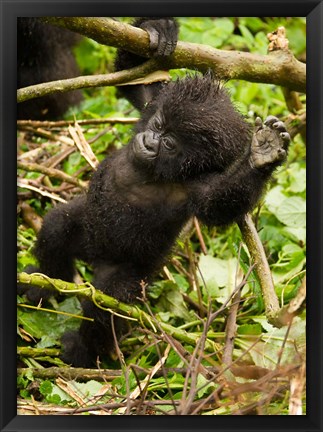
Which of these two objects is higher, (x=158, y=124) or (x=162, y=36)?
(x=162, y=36)

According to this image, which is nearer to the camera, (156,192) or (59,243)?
(156,192)

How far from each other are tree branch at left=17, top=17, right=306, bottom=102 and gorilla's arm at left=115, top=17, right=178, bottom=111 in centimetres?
5

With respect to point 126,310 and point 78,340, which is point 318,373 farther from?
point 78,340

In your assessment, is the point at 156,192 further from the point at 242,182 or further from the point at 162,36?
the point at 162,36

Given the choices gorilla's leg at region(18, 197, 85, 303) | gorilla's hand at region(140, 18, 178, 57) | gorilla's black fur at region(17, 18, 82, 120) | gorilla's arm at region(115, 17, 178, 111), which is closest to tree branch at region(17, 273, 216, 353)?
gorilla's leg at region(18, 197, 85, 303)

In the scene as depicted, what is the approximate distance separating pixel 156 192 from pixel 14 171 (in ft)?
3.52

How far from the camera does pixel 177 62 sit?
3.85 metres

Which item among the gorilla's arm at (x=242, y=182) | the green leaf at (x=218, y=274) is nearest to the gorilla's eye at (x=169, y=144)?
the gorilla's arm at (x=242, y=182)

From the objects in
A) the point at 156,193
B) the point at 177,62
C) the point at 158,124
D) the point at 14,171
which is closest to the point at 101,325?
the point at 156,193

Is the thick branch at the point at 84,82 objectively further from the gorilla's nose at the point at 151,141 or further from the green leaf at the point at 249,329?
the green leaf at the point at 249,329

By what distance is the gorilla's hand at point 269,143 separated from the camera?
320 cm

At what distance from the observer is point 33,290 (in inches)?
164

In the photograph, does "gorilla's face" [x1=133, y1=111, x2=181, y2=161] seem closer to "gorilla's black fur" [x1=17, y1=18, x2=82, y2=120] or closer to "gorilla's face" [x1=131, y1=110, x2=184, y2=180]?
"gorilla's face" [x1=131, y1=110, x2=184, y2=180]

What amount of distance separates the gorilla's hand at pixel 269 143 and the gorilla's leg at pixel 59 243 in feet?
4.04
